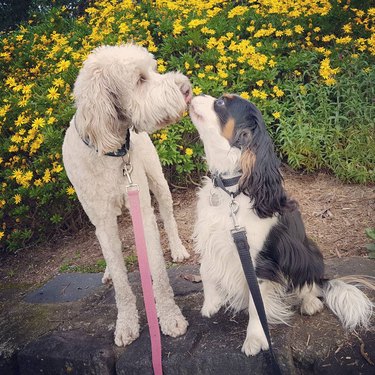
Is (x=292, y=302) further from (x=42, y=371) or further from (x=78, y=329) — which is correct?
(x=42, y=371)

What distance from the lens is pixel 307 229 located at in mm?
3965

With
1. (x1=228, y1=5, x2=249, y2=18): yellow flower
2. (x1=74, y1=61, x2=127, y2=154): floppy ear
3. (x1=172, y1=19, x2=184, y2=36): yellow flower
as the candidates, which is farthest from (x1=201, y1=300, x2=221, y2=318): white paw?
(x1=228, y1=5, x2=249, y2=18): yellow flower

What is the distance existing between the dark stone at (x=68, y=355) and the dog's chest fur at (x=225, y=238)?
32.9 inches

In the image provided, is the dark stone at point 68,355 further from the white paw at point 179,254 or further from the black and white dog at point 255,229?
the white paw at point 179,254

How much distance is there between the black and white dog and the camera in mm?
2346

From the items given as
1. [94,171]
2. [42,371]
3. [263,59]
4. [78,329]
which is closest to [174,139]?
[263,59]

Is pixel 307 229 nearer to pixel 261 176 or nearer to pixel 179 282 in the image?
pixel 179 282

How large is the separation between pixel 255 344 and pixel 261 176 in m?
0.97

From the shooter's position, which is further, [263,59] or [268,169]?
[263,59]

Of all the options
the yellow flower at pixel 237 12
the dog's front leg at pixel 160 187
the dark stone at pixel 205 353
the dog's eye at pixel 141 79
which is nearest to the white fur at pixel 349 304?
the dark stone at pixel 205 353

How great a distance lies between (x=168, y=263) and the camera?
3826 millimetres

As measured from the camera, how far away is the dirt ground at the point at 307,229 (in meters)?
3.80

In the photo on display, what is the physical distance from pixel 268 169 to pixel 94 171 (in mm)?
1095

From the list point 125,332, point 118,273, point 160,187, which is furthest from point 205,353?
point 160,187
